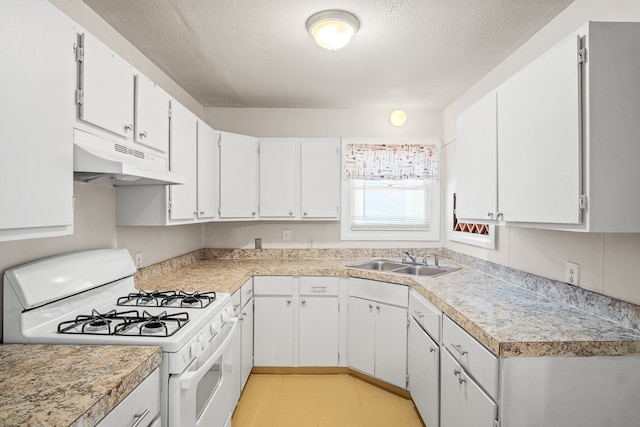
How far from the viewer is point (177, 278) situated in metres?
2.47

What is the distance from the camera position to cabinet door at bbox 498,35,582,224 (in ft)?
4.32

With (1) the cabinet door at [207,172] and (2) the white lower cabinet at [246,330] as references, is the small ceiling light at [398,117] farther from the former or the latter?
(2) the white lower cabinet at [246,330]

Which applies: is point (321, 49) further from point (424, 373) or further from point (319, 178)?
point (424, 373)

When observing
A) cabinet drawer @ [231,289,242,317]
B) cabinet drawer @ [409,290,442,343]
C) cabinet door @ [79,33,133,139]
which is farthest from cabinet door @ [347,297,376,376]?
cabinet door @ [79,33,133,139]

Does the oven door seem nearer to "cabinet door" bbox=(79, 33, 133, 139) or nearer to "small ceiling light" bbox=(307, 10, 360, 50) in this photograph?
"cabinet door" bbox=(79, 33, 133, 139)

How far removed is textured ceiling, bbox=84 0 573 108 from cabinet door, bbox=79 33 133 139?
479 millimetres

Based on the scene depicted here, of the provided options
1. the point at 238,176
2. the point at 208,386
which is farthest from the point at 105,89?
the point at 238,176

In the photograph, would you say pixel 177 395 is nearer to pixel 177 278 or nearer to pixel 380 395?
pixel 177 278

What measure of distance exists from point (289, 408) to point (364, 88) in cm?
262

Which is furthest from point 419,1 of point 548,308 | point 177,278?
point 177,278

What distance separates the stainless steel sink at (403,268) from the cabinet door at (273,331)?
741mm

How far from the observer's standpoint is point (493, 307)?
1.73 meters

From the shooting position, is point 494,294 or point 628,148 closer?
point 628,148

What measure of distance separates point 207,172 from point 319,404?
1.99m
